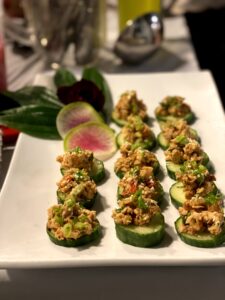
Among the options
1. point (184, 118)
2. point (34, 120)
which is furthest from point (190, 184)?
point (34, 120)

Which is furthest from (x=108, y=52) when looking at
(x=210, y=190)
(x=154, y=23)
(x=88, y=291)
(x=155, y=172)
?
(x=88, y=291)

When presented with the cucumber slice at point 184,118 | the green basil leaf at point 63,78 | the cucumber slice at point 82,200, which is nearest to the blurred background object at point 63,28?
the green basil leaf at point 63,78

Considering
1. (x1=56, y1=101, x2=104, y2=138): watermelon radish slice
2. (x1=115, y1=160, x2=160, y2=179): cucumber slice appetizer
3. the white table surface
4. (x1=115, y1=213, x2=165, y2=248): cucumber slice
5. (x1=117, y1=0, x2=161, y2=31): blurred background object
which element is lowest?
the white table surface

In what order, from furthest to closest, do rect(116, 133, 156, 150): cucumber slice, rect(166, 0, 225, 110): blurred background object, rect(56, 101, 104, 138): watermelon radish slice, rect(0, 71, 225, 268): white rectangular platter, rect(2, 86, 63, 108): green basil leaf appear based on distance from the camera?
rect(166, 0, 225, 110): blurred background object, rect(2, 86, 63, 108): green basil leaf, rect(56, 101, 104, 138): watermelon radish slice, rect(116, 133, 156, 150): cucumber slice, rect(0, 71, 225, 268): white rectangular platter

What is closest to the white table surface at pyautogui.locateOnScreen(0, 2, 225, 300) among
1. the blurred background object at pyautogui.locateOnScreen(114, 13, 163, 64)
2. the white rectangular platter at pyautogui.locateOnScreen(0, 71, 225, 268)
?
the white rectangular platter at pyautogui.locateOnScreen(0, 71, 225, 268)

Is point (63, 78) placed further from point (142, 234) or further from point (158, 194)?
point (142, 234)

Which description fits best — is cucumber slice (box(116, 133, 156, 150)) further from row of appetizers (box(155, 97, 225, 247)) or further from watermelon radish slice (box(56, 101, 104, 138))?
watermelon radish slice (box(56, 101, 104, 138))
